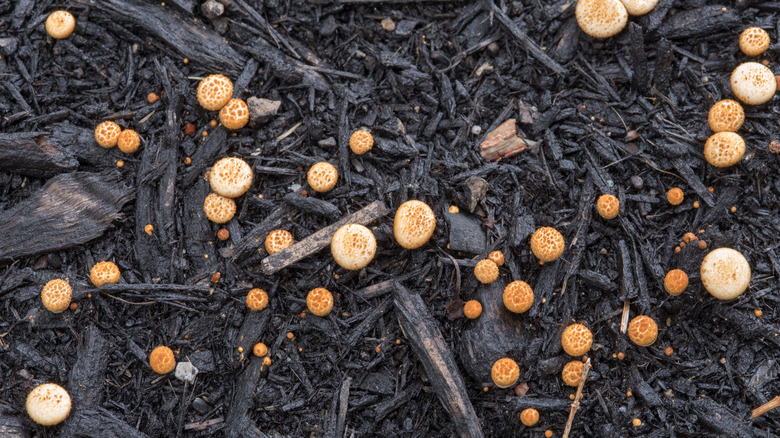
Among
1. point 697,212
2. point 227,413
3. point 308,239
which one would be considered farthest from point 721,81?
point 227,413

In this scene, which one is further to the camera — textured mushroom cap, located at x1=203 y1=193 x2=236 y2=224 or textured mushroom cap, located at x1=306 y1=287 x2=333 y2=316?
textured mushroom cap, located at x1=203 y1=193 x2=236 y2=224

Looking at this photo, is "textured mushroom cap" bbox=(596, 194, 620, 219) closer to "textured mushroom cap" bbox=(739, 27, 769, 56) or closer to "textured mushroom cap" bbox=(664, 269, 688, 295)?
"textured mushroom cap" bbox=(664, 269, 688, 295)

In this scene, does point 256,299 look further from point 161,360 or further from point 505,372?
point 505,372

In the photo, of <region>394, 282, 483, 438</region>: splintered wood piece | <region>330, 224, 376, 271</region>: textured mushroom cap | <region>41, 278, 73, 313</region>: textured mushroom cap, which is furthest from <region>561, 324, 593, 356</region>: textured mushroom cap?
<region>41, 278, 73, 313</region>: textured mushroom cap

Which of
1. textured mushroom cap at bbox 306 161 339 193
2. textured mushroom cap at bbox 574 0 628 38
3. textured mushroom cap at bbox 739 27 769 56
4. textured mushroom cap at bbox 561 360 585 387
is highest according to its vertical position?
textured mushroom cap at bbox 574 0 628 38

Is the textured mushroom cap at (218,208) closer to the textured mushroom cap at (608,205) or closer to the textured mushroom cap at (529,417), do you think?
the textured mushroom cap at (529,417)

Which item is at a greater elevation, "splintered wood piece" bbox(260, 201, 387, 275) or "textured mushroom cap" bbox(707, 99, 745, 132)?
"textured mushroom cap" bbox(707, 99, 745, 132)

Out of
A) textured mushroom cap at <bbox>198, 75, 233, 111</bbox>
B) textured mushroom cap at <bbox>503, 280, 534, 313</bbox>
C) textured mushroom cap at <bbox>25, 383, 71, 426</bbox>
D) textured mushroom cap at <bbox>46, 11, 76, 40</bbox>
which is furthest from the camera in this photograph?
textured mushroom cap at <bbox>46, 11, 76, 40</bbox>

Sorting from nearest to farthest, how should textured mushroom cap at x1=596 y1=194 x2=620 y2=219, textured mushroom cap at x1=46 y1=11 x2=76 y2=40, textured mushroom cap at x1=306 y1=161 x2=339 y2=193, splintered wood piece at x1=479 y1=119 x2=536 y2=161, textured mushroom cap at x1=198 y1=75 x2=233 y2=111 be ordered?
textured mushroom cap at x1=596 y1=194 x2=620 y2=219 < textured mushroom cap at x1=306 y1=161 x2=339 y2=193 < textured mushroom cap at x1=198 y1=75 x2=233 y2=111 < splintered wood piece at x1=479 y1=119 x2=536 y2=161 < textured mushroom cap at x1=46 y1=11 x2=76 y2=40

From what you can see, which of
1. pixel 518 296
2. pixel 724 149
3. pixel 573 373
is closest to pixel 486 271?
pixel 518 296
